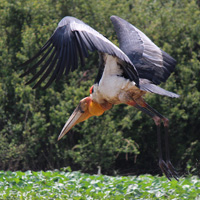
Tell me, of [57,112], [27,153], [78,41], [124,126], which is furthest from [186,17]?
[78,41]

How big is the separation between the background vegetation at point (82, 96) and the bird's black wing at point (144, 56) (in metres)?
2.41

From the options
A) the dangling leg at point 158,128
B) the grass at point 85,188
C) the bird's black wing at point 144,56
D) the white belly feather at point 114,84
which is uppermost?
the bird's black wing at point 144,56

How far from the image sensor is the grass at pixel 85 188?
528 cm

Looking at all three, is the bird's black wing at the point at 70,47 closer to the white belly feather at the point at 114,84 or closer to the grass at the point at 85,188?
the white belly feather at the point at 114,84

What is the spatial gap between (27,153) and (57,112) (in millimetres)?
902

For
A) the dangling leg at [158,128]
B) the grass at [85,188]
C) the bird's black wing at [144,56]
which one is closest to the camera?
the dangling leg at [158,128]

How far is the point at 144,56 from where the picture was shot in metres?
5.57

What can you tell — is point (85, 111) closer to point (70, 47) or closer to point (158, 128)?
point (158, 128)

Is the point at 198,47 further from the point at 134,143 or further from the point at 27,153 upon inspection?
the point at 27,153

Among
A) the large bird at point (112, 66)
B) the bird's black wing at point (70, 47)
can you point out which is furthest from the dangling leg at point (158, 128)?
the bird's black wing at point (70, 47)

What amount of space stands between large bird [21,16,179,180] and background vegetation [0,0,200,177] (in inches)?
102

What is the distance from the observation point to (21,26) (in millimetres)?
9352

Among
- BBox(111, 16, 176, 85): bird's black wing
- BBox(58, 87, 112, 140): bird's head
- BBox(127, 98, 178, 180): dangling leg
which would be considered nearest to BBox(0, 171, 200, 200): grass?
BBox(127, 98, 178, 180): dangling leg

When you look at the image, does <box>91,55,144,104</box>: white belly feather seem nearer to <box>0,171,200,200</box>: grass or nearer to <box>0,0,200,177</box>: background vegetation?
<box>0,171,200,200</box>: grass
